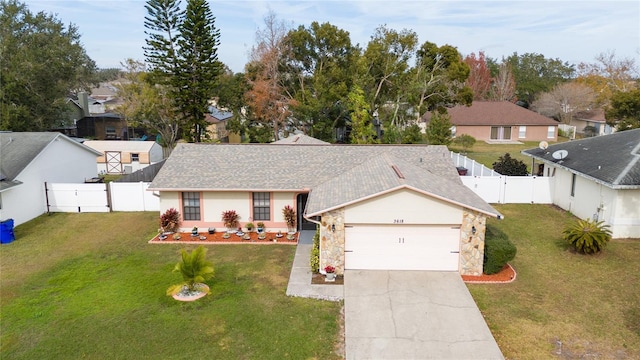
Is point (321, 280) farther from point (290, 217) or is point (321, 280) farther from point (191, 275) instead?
point (290, 217)

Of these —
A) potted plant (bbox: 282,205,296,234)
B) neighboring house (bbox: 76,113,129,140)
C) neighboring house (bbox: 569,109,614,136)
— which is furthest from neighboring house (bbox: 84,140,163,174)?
neighboring house (bbox: 569,109,614,136)

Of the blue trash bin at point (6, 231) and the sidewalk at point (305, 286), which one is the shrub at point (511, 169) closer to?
the sidewalk at point (305, 286)

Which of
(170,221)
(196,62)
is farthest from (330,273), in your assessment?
(196,62)

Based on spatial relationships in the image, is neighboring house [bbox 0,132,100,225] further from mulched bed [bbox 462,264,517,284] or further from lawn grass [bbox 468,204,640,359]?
lawn grass [bbox 468,204,640,359]

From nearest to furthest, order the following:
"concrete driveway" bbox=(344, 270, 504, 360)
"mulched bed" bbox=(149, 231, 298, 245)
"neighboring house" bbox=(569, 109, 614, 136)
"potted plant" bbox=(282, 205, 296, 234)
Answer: "concrete driveway" bbox=(344, 270, 504, 360) < "mulched bed" bbox=(149, 231, 298, 245) < "potted plant" bbox=(282, 205, 296, 234) < "neighboring house" bbox=(569, 109, 614, 136)

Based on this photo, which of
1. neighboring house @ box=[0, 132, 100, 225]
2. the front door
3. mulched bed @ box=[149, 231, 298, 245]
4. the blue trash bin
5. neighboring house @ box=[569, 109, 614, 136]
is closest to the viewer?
mulched bed @ box=[149, 231, 298, 245]

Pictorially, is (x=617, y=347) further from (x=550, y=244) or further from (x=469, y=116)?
(x=469, y=116)

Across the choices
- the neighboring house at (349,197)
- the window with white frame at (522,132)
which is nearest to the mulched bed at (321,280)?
the neighboring house at (349,197)
